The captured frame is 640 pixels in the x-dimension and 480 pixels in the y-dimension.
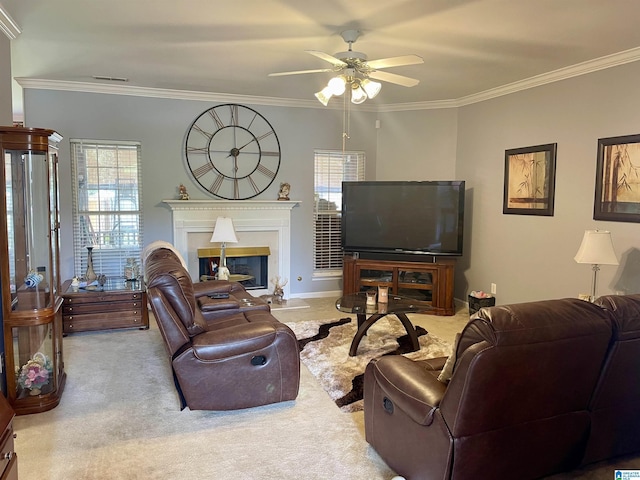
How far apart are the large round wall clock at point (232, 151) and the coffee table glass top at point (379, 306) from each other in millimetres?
2401

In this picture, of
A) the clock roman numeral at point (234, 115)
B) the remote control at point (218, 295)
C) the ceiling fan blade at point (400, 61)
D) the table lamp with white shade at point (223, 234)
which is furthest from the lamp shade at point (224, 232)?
the ceiling fan blade at point (400, 61)

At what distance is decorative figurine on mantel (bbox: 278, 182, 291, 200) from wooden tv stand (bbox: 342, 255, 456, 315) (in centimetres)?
114

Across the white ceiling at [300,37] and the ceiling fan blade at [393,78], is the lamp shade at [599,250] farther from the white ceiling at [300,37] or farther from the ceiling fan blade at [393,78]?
the ceiling fan blade at [393,78]

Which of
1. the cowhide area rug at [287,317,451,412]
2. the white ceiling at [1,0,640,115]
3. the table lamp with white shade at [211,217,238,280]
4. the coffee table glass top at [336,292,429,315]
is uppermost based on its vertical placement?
the white ceiling at [1,0,640,115]

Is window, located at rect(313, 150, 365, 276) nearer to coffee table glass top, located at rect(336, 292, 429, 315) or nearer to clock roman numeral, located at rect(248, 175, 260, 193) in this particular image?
clock roman numeral, located at rect(248, 175, 260, 193)

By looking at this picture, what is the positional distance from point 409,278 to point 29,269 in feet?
13.4

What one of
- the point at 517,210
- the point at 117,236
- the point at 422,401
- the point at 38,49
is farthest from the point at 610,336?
the point at 117,236

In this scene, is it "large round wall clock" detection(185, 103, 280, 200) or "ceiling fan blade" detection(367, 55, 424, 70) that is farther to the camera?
"large round wall clock" detection(185, 103, 280, 200)

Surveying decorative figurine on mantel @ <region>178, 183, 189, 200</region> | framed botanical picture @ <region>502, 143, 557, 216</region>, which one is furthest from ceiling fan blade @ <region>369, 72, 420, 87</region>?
decorative figurine on mantel @ <region>178, 183, 189, 200</region>

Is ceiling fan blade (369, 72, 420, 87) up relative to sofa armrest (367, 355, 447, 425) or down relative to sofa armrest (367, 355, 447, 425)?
up

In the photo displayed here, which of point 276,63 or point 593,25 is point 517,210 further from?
point 276,63

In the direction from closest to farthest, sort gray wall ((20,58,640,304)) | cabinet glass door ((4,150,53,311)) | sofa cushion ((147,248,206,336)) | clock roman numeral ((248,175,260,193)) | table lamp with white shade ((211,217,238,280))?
sofa cushion ((147,248,206,336)), cabinet glass door ((4,150,53,311)), gray wall ((20,58,640,304)), table lamp with white shade ((211,217,238,280)), clock roman numeral ((248,175,260,193))

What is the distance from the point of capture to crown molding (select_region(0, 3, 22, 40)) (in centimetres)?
307

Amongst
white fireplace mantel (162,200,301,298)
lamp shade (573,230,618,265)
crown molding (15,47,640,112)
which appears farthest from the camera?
white fireplace mantel (162,200,301,298)
